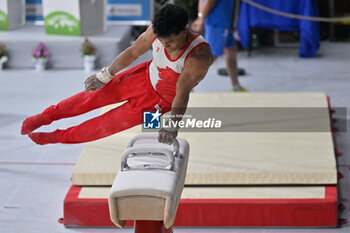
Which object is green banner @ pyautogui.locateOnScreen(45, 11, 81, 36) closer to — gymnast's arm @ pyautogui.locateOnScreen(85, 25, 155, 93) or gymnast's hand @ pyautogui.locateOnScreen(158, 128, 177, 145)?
gymnast's arm @ pyautogui.locateOnScreen(85, 25, 155, 93)

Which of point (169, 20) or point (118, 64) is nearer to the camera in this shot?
point (169, 20)

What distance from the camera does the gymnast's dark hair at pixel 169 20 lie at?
2.83 metres

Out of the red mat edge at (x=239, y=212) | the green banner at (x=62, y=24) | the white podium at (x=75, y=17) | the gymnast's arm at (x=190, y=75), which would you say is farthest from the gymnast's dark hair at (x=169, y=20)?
the green banner at (x=62, y=24)

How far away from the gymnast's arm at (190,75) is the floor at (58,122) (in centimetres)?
183

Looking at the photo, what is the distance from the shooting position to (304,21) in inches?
341

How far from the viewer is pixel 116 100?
11.2 feet

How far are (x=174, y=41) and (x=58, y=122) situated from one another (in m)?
3.90

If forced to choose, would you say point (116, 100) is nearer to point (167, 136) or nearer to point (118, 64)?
point (118, 64)

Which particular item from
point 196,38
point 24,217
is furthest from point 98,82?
point 24,217

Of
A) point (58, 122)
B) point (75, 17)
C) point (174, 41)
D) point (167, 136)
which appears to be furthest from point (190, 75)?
point (75, 17)

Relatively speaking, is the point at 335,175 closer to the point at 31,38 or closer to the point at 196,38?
the point at 196,38

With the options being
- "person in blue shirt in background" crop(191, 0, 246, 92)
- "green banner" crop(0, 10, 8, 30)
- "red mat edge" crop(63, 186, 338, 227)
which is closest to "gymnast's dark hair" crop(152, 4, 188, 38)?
"red mat edge" crop(63, 186, 338, 227)

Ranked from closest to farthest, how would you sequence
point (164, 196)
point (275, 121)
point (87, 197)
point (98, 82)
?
1. point (164, 196)
2. point (98, 82)
3. point (87, 197)
4. point (275, 121)

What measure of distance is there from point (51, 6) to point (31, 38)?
0.52 meters
